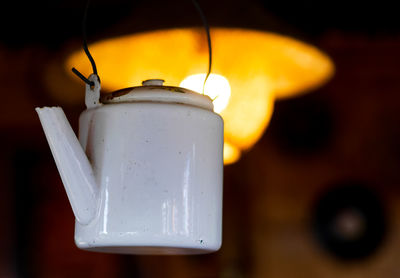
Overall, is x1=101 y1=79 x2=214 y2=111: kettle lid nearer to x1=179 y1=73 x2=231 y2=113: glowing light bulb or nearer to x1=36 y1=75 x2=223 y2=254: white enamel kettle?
x1=36 y1=75 x2=223 y2=254: white enamel kettle

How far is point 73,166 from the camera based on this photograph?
69 centimetres

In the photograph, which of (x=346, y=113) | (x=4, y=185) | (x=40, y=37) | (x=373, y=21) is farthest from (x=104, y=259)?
(x=373, y=21)

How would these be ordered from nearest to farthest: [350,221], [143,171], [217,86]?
[143,171], [217,86], [350,221]

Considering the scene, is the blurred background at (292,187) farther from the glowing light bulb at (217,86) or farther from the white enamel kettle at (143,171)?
the white enamel kettle at (143,171)

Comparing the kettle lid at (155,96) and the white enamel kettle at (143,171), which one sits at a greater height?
the kettle lid at (155,96)

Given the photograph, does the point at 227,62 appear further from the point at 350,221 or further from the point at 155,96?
the point at 350,221

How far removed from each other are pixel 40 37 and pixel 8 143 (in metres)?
0.52

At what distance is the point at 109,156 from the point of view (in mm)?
690

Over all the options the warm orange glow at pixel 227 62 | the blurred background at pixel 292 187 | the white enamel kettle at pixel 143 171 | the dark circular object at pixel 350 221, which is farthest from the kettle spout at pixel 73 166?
the dark circular object at pixel 350 221

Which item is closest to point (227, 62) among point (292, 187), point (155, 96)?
point (155, 96)

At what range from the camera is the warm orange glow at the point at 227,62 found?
4.19 ft

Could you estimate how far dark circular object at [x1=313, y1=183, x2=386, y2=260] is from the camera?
115 inches

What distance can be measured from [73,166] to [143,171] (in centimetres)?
7

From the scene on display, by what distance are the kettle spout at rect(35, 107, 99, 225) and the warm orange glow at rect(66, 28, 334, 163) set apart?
527 millimetres
